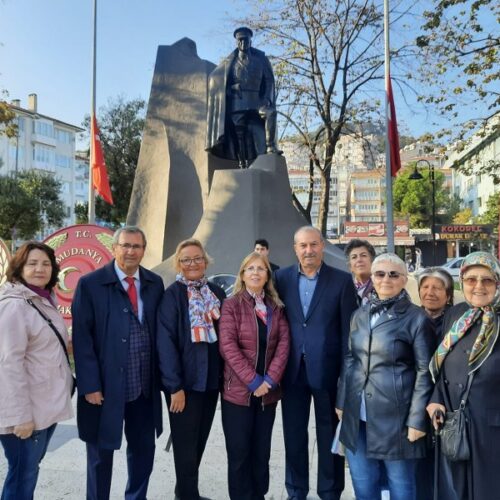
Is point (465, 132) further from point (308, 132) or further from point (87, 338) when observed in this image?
point (87, 338)

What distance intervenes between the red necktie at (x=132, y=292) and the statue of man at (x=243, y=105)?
617 cm

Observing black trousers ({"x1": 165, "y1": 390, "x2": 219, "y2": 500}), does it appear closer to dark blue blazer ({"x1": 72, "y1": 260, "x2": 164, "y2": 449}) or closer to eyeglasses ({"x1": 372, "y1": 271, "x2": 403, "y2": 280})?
dark blue blazer ({"x1": 72, "y1": 260, "x2": 164, "y2": 449})

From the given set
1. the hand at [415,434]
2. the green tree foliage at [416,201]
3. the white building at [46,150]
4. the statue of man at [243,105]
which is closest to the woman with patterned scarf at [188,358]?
the hand at [415,434]

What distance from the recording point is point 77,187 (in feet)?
220

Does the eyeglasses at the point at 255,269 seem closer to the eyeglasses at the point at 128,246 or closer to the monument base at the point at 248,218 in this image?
the eyeglasses at the point at 128,246

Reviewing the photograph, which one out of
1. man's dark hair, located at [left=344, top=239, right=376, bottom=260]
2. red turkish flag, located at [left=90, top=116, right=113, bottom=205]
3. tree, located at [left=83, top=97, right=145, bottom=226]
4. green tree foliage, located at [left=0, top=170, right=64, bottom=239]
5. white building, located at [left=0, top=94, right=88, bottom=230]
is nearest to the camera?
man's dark hair, located at [left=344, top=239, right=376, bottom=260]

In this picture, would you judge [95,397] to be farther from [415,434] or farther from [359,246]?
[359,246]

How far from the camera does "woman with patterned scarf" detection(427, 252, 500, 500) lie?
2414 millimetres

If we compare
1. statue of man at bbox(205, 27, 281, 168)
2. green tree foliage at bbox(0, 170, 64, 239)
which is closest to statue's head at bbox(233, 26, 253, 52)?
statue of man at bbox(205, 27, 281, 168)

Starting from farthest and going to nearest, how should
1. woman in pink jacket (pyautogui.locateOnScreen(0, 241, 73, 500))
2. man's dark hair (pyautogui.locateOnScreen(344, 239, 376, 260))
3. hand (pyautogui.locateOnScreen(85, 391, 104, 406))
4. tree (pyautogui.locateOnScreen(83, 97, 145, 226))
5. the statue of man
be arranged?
tree (pyautogui.locateOnScreen(83, 97, 145, 226))
the statue of man
man's dark hair (pyautogui.locateOnScreen(344, 239, 376, 260))
hand (pyautogui.locateOnScreen(85, 391, 104, 406))
woman in pink jacket (pyautogui.locateOnScreen(0, 241, 73, 500))

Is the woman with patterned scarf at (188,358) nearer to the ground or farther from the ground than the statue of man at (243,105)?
nearer to the ground

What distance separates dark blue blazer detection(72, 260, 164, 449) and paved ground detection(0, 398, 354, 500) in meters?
0.67

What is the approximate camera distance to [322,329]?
10.8 ft

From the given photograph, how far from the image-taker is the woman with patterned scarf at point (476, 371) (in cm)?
241
